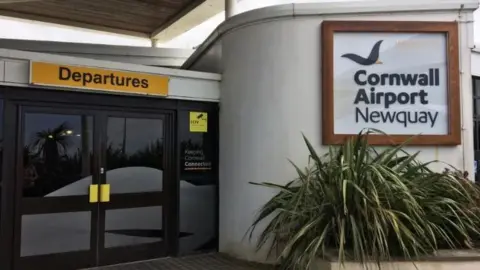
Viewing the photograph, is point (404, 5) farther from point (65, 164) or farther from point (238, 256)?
point (65, 164)

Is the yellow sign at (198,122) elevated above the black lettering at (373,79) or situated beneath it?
situated beneath

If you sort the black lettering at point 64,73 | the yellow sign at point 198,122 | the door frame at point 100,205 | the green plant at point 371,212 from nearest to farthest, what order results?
the green plant at point 371,212, the door frame at point 100,205, the black lettering at point 64,73, the yellow sign at point 198,122

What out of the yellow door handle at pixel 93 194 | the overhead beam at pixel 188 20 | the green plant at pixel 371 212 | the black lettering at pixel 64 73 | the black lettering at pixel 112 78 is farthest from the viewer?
the overhead beam at pixel 188 20

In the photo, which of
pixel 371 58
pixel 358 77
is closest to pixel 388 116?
pixel 358 77

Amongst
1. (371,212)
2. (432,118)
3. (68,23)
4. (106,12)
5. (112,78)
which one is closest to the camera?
(371,212)

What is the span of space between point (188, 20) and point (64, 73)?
10.4 m

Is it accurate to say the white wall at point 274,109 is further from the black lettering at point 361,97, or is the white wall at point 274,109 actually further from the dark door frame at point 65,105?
the dark door frame at point 65,105

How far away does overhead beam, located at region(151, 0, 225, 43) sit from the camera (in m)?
15.0

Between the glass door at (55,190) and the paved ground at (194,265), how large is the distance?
1.89ft

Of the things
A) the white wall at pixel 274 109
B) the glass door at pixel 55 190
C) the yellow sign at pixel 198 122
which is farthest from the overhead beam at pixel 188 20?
the glass door at pixel 55 190

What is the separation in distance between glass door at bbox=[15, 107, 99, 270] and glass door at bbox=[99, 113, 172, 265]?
0.20m

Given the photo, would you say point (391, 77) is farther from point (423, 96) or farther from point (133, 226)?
point (133, 226)

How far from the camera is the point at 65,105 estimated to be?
20.5 feet

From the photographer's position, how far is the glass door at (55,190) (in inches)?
232
